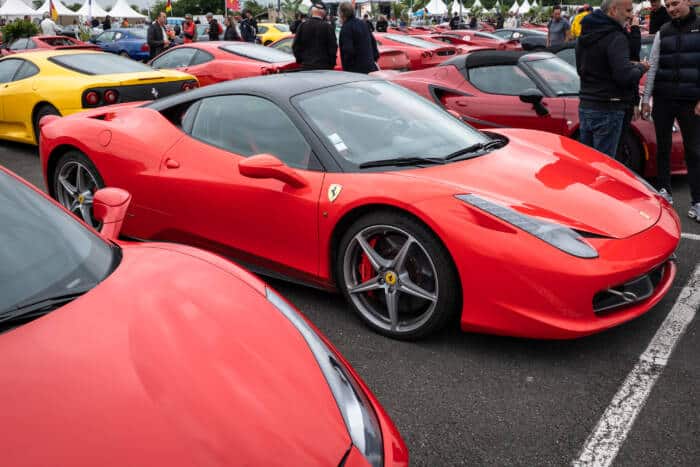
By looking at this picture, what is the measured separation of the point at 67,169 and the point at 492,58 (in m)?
4.26

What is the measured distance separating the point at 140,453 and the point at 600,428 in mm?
1901

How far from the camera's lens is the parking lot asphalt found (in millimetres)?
2482

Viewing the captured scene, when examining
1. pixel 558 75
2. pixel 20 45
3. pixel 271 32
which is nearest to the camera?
pixel 558 75

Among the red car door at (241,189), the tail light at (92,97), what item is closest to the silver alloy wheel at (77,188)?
the red car door at (241,189)

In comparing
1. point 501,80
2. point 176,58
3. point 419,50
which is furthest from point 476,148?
point 419,50

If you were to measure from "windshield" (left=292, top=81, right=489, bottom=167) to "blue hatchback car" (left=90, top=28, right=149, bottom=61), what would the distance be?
21.0m

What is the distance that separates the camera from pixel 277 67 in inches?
374

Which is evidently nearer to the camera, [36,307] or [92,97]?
[36,307]

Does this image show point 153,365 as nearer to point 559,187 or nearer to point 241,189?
point 241,189

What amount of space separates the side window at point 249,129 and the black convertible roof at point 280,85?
53 mm

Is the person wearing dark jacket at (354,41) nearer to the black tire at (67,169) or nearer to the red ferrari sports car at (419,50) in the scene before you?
the red ferrari sports car at (419,50)

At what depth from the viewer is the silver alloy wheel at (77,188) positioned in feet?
15.2

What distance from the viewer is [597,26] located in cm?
493

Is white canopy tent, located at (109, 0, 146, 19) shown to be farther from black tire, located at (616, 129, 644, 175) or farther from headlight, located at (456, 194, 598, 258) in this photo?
headlight, located at (456, 194, 598, 258)
